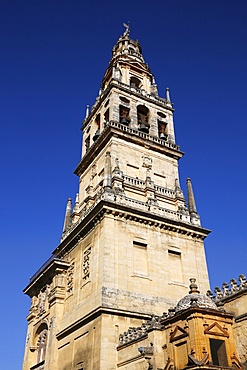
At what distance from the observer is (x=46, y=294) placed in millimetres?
31469

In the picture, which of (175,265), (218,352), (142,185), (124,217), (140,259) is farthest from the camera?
(142,185)

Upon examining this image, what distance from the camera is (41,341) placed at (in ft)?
101

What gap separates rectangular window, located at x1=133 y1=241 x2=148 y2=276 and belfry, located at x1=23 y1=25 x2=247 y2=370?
2.7 inches

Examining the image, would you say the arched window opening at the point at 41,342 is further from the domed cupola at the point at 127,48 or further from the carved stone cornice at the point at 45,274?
the domed cupola at the point at 127,48

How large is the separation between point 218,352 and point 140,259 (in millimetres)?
10690

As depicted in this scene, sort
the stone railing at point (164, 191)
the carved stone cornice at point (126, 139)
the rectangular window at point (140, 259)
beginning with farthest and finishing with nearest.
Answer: the carved stone cornice at point (126, 139)
the stone railing at point (164, 191)
the rectangular window at point (140, 259)

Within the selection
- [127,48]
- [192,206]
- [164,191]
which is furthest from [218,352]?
[127,48]

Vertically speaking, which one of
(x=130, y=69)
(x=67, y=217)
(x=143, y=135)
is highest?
(x=130, y=69)

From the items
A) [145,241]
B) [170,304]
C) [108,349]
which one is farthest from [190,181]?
[108,349]

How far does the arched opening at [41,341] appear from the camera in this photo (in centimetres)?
2997

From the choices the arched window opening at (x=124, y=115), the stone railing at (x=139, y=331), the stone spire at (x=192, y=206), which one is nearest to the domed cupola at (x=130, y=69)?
the arched window opening at (x=124, y=115)

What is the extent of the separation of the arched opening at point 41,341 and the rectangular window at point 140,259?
32.1 ft

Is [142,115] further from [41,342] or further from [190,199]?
[41,342]

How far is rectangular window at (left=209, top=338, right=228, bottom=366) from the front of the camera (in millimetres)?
15620
